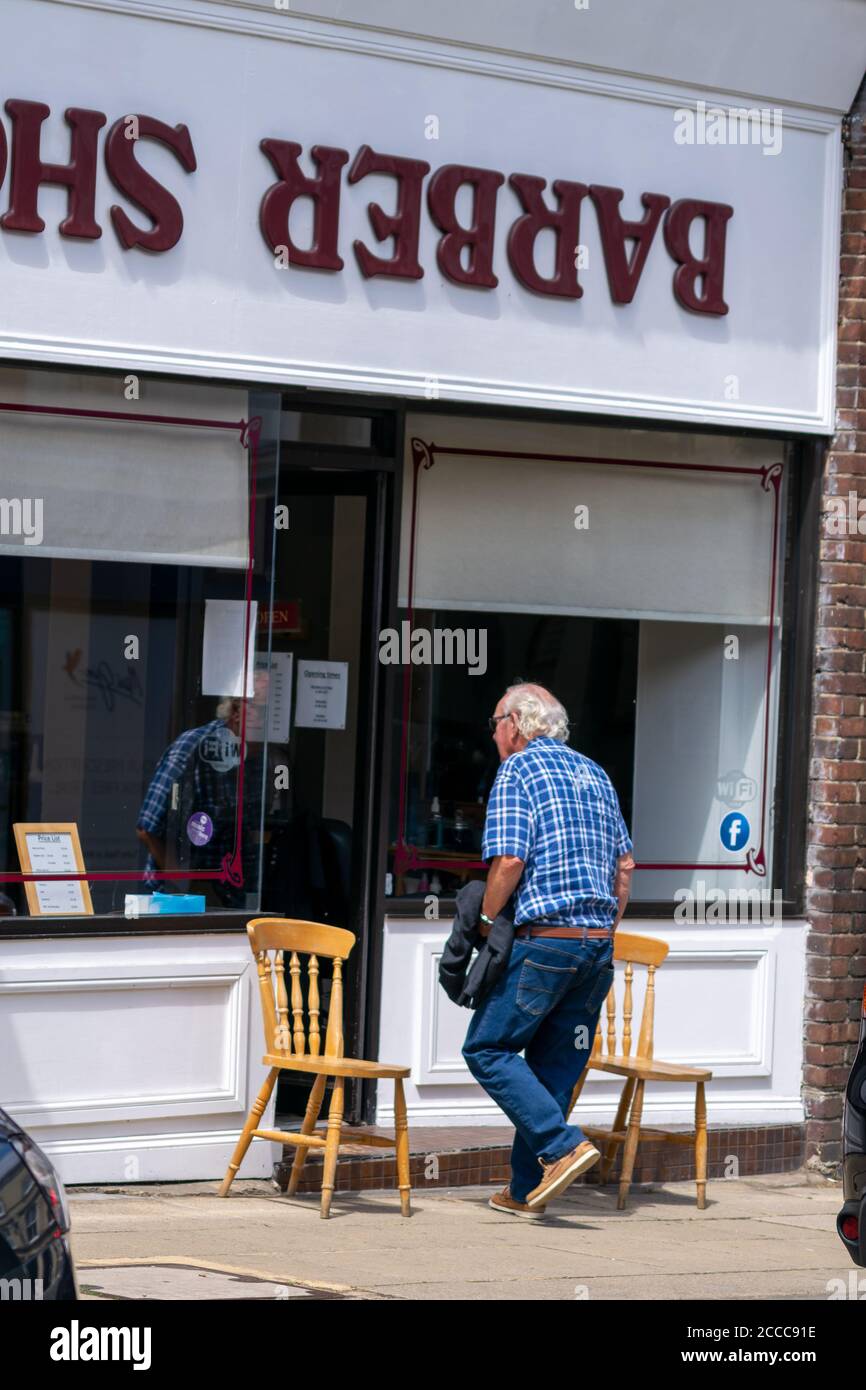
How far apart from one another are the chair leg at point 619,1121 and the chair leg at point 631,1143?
0.61ft

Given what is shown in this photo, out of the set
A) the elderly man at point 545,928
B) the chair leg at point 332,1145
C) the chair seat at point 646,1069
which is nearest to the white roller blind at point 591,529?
the elderly man at point 545,928

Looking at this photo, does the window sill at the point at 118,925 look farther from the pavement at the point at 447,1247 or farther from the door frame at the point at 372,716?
the pavement at the point at 447,1247

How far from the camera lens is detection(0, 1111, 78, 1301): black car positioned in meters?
3.55

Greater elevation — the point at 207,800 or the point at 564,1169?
the point at 207,800

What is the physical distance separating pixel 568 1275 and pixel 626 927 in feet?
7.89

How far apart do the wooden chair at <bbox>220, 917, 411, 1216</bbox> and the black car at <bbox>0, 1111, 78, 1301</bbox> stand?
124 inches

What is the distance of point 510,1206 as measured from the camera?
7309 mm

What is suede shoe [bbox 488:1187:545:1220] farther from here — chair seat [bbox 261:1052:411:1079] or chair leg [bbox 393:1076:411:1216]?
chair seat [bbox 261:1052:411:1079]

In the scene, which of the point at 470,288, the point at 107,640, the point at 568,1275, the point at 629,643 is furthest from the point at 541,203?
the point at 568,1275

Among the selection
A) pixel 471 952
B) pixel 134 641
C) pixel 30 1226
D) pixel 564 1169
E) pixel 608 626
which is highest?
pixel 608 626

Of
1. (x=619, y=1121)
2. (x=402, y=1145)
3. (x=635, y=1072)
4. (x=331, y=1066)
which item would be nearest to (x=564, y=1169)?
(x=402, y=1145)

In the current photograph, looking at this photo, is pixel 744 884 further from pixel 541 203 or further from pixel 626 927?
pixel 541 203

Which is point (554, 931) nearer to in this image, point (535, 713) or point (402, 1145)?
point (535, 713)

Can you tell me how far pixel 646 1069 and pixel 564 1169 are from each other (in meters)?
0.81
